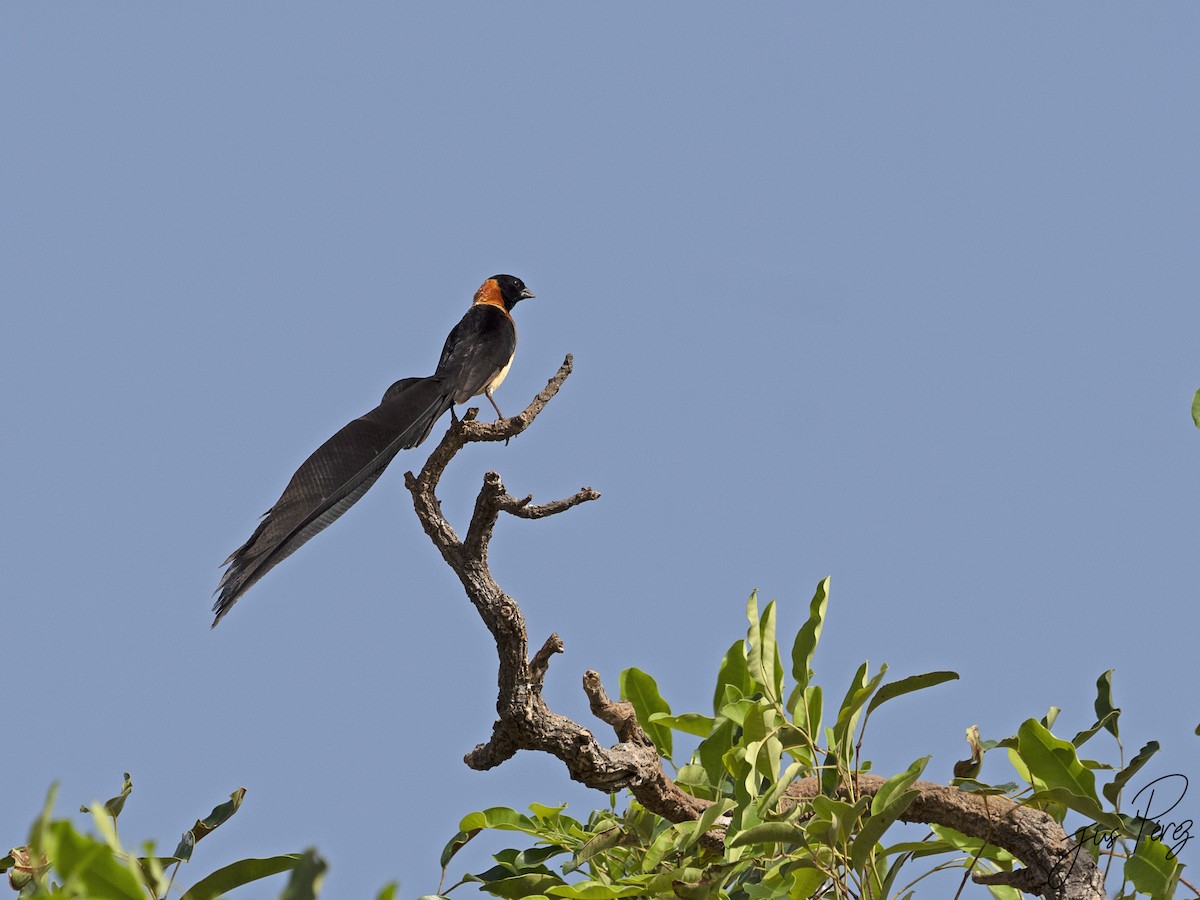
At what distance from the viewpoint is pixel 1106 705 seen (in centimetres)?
246

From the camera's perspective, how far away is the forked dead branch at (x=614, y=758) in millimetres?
2482

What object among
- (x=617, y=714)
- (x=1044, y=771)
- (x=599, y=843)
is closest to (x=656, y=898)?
(x=599, y=843)

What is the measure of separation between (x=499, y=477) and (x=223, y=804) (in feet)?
3.13

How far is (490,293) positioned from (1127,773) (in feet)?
13.4

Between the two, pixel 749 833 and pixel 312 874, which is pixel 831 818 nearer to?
pixel 749 833

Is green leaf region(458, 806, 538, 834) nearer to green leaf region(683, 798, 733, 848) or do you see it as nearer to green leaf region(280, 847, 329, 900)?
green leaf region(683, 798, 733, 848)

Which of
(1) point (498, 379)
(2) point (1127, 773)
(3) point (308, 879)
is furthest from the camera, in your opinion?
(1) point (498, 379)

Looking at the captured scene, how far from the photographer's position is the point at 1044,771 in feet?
7.28

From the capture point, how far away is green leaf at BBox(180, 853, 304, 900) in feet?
5.53

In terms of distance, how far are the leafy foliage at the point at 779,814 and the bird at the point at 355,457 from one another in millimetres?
777

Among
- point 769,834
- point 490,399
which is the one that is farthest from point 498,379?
point 769,834

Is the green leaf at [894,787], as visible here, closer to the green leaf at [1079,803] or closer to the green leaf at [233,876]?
the green leaf at [1079,803]

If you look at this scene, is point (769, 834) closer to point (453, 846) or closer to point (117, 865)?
point (453, 846)

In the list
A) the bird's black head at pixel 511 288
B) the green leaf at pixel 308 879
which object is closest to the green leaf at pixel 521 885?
the green leaf at pixel 308 879
